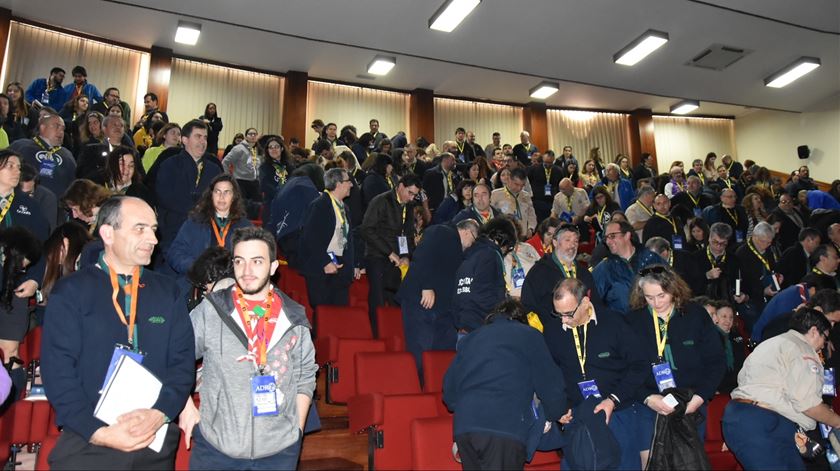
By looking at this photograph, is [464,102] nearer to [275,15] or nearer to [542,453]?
[275,15]

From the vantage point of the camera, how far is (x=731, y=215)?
940cm

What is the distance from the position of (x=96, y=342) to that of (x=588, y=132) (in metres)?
15.3

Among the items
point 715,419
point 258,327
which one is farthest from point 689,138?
point 258,327

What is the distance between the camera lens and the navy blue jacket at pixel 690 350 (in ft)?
12.1

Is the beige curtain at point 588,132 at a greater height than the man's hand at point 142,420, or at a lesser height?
greater

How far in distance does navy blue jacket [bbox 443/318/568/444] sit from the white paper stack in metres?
1.44

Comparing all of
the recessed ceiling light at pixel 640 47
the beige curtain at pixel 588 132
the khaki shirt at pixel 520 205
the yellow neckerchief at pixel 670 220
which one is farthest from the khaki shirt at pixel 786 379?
the beige curtain at pixel 588 132

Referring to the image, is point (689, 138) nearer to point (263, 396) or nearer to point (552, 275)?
point (552, 275)

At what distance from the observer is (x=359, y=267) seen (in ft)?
20.9

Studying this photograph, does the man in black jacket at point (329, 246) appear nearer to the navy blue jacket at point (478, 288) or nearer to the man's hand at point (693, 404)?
the navy blue jacket at point (478, 288)

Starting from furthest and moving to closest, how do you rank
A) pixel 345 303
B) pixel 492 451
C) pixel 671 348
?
pixel 345 303, pixel 671 348, pixel 492 451

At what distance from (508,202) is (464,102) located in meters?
7.69

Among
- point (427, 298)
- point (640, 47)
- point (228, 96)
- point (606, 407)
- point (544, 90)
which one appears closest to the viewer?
point (606, 407)

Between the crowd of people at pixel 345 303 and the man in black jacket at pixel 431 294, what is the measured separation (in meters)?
0.02
